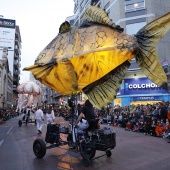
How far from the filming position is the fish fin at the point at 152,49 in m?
3.89

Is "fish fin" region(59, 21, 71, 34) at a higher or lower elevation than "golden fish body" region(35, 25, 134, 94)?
higher

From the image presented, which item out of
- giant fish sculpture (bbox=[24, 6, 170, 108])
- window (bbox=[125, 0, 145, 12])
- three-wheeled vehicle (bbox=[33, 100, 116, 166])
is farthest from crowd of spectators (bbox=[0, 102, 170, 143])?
window (bbox=[125, 0, 145, 12])

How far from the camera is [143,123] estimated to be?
540 inches

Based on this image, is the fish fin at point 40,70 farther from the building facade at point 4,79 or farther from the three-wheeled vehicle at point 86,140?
the building facade at point 4,79

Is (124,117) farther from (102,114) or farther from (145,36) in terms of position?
(145,36)

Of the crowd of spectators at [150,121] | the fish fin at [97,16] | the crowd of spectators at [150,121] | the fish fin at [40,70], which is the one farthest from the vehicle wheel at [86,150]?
the crowd of spectators at [150,121]

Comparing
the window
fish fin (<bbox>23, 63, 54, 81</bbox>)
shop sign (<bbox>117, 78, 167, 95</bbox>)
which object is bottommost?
fish fin (<bbox>23, 63, 54, 81</bbox>)

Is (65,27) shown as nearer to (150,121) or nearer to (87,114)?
(87,114)

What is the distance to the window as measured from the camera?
96.9ft

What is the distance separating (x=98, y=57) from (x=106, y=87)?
0.72m

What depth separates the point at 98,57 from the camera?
4.32 m

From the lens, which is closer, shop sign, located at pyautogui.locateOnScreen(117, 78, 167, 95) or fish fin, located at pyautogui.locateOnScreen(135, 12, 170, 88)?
fish fin, located at pyautogui.locateOnScreen(135, 12, 170, 88)

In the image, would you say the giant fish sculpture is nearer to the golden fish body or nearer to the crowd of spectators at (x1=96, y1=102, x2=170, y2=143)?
the golden fish body

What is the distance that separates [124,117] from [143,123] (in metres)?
3.59
